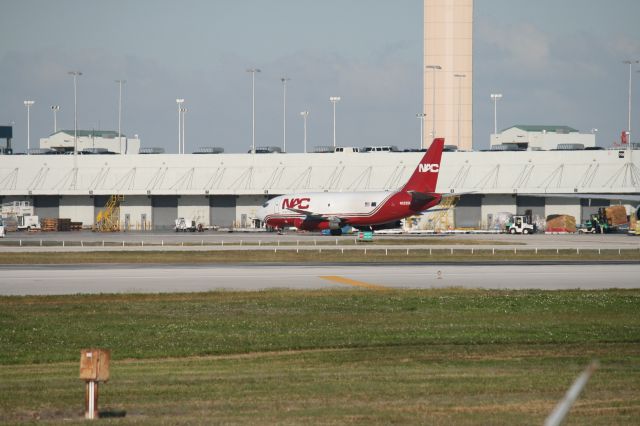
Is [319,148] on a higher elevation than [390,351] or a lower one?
higher

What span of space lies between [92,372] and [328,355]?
9.57 m

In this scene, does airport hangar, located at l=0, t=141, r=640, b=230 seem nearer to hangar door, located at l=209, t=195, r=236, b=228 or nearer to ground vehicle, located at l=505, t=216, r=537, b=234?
hangar door, located at l=209, t=195, r=236, b=228

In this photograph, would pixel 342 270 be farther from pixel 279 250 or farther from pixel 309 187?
pixel 309 187

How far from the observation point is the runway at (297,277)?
1761 inches

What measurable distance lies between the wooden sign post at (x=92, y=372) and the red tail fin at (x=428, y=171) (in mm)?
81491

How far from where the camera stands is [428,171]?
320 feet

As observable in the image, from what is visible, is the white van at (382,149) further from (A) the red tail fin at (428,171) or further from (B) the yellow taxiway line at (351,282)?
(B) the yellow taxiway line at (351,282)

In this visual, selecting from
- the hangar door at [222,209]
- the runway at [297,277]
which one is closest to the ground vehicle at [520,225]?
the hangar door at [222,209]

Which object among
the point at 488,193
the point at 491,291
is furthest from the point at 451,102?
the point at 491,291

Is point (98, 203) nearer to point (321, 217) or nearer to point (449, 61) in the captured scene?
point (321, 217)

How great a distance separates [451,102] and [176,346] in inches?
5542

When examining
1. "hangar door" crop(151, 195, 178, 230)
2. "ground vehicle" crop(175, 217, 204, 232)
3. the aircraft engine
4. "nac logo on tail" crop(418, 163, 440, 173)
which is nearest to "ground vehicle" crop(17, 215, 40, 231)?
"hangar door" crop(151, 195, 178, 230)

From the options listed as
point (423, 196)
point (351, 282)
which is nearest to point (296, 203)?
point (423, 196)

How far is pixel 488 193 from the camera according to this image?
4764 inches
